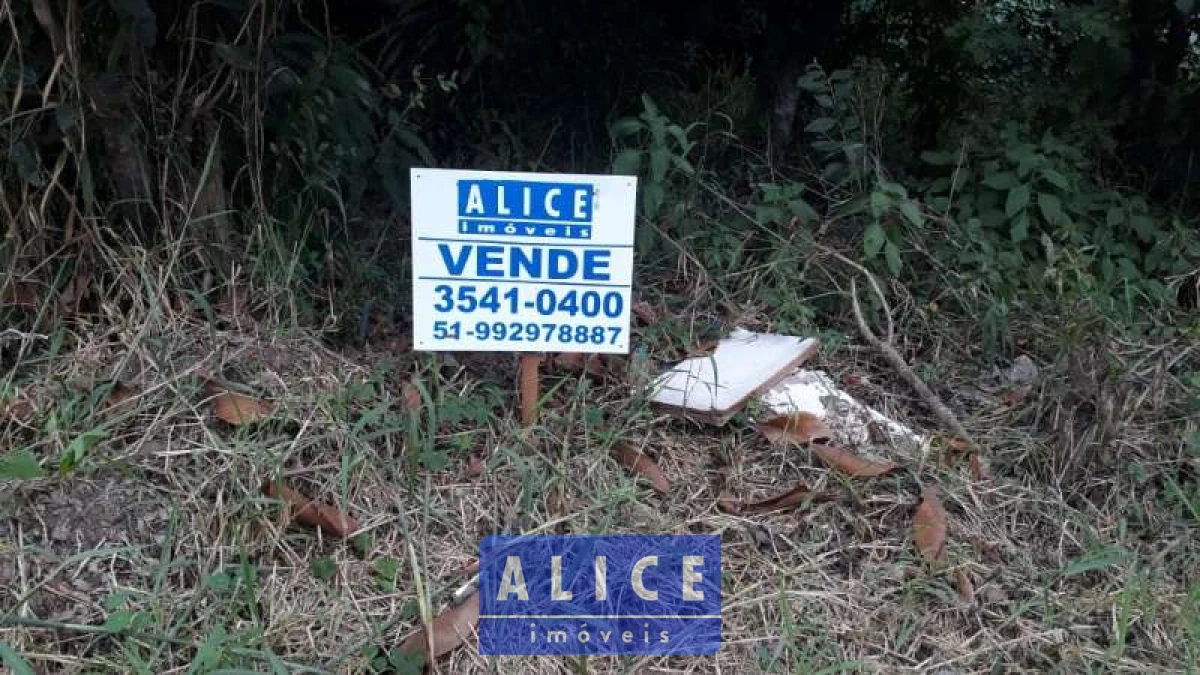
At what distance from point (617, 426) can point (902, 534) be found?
2.30ft

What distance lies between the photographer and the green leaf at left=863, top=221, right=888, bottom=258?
3.33m

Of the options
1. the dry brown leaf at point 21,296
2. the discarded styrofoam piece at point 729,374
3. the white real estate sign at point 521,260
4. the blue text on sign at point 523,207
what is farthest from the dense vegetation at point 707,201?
the blue text on sign at point 523,207

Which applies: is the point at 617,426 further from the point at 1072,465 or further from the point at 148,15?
the point at 148,15

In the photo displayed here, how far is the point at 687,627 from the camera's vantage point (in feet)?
7.79

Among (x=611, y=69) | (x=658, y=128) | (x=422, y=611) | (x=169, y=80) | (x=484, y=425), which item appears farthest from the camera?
(x=611, y=69)

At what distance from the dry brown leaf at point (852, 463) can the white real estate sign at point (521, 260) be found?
550 mm

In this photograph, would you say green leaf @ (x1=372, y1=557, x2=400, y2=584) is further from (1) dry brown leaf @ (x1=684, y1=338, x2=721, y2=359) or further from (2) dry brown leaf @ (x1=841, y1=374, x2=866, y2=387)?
(2) dry brown leaf @ (x1=841, y1=374, x2=866, y2=387)

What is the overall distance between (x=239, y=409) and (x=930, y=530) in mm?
1555

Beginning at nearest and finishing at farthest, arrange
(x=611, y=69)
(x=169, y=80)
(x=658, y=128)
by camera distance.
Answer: (x=169, y=80), (x=658, y=128), (x=611, y=69)

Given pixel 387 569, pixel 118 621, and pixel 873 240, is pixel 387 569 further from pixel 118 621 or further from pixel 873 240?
pixel 873 240

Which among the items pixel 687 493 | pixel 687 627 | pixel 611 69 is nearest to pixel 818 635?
pixel 687 627

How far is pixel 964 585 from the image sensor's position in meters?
2.47

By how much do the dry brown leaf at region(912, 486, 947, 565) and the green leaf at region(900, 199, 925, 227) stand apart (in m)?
1.00

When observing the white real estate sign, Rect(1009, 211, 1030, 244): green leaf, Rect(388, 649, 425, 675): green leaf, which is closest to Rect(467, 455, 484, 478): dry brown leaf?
the white real estate sign
